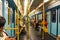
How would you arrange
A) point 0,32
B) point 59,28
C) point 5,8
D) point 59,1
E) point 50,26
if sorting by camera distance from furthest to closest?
point 50,26
point 59,28
point 59,1
point 5,8
point 0,32

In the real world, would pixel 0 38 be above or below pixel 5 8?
below

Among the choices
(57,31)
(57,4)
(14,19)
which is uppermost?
(57,4)

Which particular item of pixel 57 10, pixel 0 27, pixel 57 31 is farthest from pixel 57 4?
pixel 0 27

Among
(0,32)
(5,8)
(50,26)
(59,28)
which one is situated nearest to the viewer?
(0,32)

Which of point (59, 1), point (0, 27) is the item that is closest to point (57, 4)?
point (59, 1)

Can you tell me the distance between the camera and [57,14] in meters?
8.55

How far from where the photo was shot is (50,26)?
10.2 meters

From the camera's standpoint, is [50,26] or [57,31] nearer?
[57,31]

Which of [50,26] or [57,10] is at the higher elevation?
[57,10]

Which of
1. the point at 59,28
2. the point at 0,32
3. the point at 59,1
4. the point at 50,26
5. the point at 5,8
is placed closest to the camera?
the point at 0,32

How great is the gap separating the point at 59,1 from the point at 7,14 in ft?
8.11

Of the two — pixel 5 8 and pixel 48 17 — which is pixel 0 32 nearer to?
pixel 5 8

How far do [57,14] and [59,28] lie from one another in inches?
26.7

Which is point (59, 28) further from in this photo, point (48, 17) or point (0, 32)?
point (0, 32)
